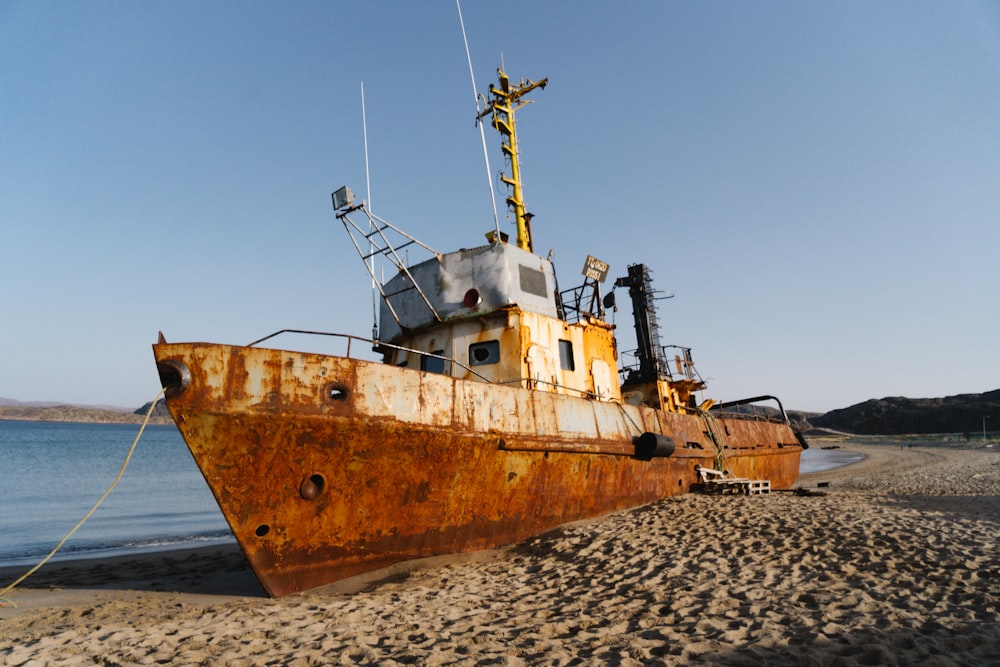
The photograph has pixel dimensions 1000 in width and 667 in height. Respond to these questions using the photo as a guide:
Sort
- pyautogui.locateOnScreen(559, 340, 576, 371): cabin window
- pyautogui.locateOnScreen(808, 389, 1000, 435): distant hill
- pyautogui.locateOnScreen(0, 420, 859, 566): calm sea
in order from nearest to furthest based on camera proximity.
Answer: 1. pyautogui.locateOnScreen(559, 340, 576, 371): cabin window
2. pyautogui.locateOnScreen(0, 420, 859, 566): calm sea
3. pyautogui.locateOnScreen(808, 389, 1000, 435): distant hill

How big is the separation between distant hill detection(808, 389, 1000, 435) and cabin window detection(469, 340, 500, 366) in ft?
278

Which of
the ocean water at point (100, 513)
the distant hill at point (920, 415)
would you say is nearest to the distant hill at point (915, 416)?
the distant hill at point (920, 415)

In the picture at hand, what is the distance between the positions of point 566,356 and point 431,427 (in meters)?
3.77

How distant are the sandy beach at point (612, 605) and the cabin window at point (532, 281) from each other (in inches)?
160

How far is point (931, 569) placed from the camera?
546 centimetres

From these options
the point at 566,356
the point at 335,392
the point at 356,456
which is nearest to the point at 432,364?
the point at 566,356

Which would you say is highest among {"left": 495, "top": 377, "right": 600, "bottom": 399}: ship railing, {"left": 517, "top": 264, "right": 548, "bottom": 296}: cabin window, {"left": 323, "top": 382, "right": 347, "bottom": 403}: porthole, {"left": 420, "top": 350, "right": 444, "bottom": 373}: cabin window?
{"left": 517, "top": 264, "right": 548, "bottom": 296}: cabin window

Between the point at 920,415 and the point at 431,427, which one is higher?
the point at 431,427

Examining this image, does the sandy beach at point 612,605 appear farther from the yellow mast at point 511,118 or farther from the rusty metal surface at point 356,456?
the yellow mast at point 511,118

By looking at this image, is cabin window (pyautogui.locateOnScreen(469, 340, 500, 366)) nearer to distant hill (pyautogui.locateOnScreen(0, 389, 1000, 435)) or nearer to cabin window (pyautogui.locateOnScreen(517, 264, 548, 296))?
cabin window (pyautogui.locateOnScreen(517, 264, 548, 296))

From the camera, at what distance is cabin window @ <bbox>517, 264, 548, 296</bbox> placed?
929 cm

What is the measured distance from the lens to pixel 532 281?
945 centimetres

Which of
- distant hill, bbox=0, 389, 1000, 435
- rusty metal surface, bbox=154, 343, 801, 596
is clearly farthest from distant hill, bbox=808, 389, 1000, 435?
rusty metal surface, bbox=154, 343, 801, 596

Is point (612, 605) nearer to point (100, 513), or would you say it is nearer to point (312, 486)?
point (312, 486)
